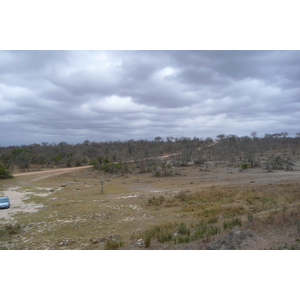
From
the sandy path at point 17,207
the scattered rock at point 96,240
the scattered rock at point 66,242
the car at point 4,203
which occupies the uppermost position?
the car at point 4,203

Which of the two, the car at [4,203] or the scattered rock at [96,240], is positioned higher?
the car at [4,203]

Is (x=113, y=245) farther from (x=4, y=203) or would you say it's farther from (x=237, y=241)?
(x=4, y=203)

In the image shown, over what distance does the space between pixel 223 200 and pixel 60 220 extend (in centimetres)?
1404

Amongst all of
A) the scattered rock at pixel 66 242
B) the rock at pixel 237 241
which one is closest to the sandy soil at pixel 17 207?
the scattered rock at pixel 66 242

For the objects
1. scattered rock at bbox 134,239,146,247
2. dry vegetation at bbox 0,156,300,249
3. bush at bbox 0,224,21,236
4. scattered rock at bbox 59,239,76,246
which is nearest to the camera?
dry vegetation at bbox 0,156,300,249

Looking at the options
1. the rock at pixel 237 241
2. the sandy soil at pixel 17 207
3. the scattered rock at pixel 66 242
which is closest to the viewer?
the rock at pixel 237 241

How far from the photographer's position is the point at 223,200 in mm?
19844

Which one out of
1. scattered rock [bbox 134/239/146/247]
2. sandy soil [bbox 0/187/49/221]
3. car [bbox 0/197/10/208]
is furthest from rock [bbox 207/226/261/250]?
car [bbox 0/197/10/208]

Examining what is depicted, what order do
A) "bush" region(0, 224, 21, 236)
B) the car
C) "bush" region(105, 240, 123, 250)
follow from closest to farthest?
"bush" region(105, 240, 123, 250) < "bush" region(0, 224, 21, 236) < the car

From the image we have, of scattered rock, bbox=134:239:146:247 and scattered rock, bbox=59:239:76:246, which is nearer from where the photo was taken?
scattered rock, bbox=134:239:146:247

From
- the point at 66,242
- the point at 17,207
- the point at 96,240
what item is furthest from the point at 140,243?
the point at 17,207

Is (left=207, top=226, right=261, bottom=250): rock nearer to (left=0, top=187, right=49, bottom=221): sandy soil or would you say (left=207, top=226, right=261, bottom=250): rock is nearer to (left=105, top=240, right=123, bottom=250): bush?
(left=105, top=240, right=123, bottom=250): bush

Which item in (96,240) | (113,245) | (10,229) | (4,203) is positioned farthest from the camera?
(4,203)

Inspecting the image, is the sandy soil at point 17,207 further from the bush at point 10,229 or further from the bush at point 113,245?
the bush at point 113,245
